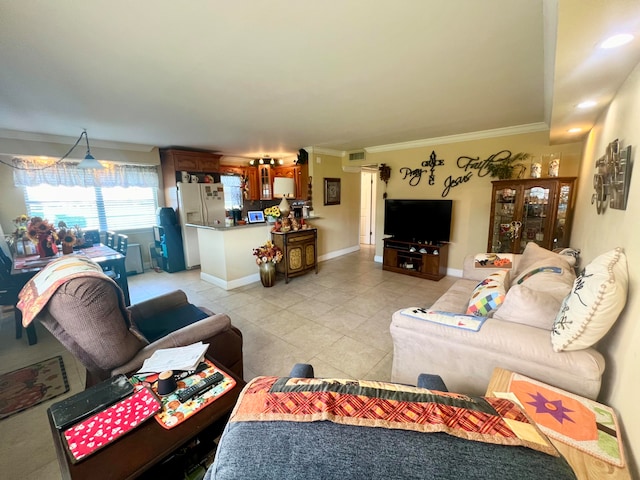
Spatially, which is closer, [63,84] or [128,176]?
[63,84]

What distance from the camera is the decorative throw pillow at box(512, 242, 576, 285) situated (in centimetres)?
198

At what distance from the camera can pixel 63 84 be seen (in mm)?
2141

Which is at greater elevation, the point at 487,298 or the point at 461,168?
the point at 461,168

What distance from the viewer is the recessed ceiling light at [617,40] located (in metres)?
1.15

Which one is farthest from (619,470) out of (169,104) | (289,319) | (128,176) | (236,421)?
(128,176)

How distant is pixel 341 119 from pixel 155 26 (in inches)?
85.6

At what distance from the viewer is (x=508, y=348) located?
1330mm

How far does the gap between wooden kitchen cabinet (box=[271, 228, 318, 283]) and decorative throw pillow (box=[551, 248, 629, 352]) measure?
3.39 metres

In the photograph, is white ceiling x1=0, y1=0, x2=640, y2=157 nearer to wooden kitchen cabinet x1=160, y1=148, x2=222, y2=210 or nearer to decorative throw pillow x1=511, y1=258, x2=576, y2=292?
decorative throw pillow x1=511, y1=258, x2=576, y2=292

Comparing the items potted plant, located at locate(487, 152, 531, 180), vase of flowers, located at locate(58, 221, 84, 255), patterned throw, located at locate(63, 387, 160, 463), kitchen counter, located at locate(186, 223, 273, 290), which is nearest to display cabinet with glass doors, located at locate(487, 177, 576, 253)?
potted plant, located at locate(487, 152, 531, 180)

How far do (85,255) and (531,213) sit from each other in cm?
573

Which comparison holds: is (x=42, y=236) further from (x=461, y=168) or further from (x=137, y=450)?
(x=461, y=168)

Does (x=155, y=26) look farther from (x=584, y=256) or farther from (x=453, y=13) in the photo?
(x=584, y=256)

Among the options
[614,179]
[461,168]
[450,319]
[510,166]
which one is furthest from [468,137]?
[450,319]
